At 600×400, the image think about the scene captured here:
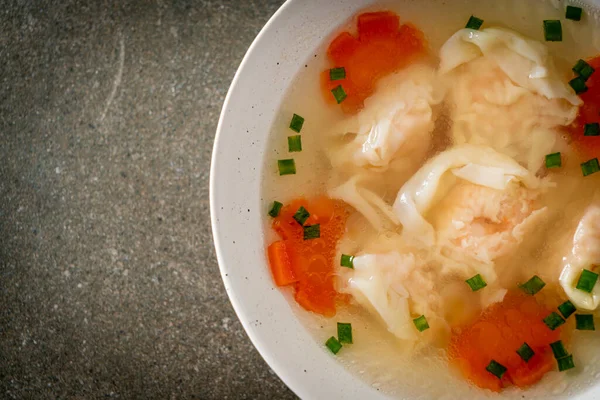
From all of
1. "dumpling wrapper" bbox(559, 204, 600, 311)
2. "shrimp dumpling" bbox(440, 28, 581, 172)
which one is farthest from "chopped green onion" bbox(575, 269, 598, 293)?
"shrimp dumpling" bbox(440, 28, 581, 172)

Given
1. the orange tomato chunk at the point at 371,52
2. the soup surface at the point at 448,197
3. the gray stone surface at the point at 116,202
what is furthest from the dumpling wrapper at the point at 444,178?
the gray stone surface at the point at 116,202

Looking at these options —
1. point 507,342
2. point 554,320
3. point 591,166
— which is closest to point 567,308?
point 554,320

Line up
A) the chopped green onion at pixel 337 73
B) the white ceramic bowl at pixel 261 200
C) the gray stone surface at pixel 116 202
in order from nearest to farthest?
the white ceramic bowl at pixel 261 200 < the chopped green onion at pixel 337 73 < the gray stone surface at pixel 116 202

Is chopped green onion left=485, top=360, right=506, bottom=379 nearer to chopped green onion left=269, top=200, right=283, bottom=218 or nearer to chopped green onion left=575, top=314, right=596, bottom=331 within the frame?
chopped green onion left=575, top=314, right=596, bottom=331

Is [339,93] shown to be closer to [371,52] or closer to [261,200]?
[371,52]

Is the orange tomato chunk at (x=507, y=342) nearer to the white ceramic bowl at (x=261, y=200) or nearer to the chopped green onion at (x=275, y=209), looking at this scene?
the white ceramic bowl at (x=261, y=200)

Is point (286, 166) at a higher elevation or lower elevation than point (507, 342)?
higher
